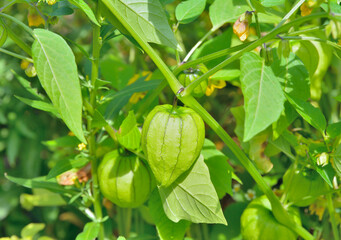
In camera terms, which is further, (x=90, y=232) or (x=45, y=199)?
(x=45, y=199)

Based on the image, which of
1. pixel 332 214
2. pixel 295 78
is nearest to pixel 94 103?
pixel 295 78

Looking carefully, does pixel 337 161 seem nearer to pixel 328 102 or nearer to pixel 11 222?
pixel 328 102

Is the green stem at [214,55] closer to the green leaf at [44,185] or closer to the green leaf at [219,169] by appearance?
the green leaf at [219,169]

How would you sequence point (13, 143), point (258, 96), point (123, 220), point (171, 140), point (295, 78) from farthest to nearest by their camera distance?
point (13, 143) → point (123, 220) → point (295, 78) → point (171, 140) → point (258, 96)

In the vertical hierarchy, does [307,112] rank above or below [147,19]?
below

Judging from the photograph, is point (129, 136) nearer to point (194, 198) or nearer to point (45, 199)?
point (194, 198)

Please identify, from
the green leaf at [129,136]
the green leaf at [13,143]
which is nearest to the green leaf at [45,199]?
the green leaf at [13,143]

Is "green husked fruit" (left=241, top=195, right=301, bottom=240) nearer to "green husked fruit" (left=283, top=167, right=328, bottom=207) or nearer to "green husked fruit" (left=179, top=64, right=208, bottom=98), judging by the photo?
"green husked fruit" (left=283, top=167, right=328, bottom=207)

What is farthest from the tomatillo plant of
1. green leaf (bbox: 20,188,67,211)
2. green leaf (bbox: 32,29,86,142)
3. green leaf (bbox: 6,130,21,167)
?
green leaf (bbox: 6,130,21,167)
